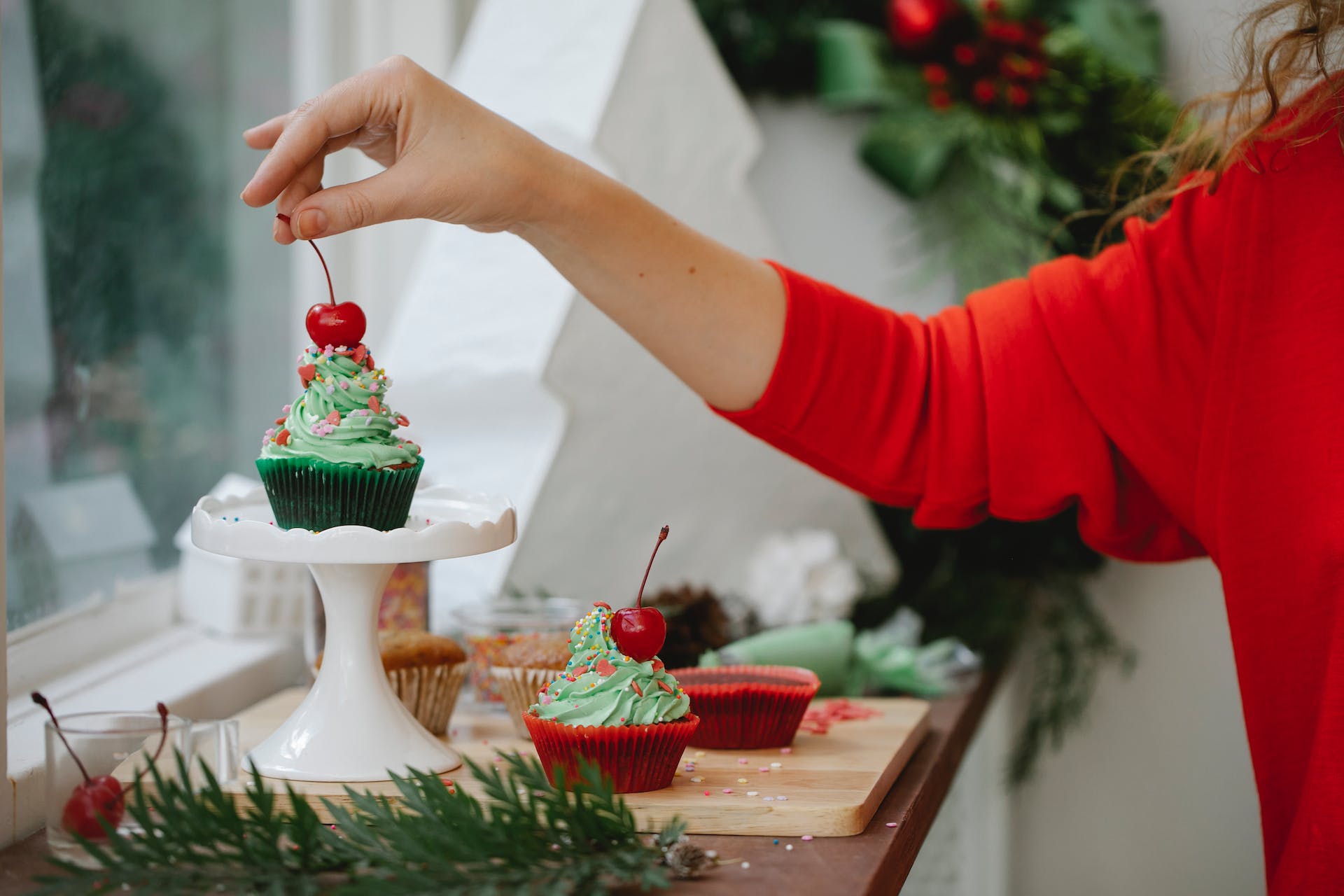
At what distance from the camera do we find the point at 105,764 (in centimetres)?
68

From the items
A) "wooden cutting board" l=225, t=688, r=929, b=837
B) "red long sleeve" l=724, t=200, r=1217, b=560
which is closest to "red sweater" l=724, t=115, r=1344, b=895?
"red long sleeve" l=724, t=200, r=1217, b=560

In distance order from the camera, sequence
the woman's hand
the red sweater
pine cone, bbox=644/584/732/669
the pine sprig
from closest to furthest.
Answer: the pine sprig
the woman's hand
the red sweater
pine cone, bbox=644/584/732/669

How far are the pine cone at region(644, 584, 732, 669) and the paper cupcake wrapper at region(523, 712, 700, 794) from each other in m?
0.32

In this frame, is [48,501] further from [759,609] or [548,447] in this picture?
[759,609]

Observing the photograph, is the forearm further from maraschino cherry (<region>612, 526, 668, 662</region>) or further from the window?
the window

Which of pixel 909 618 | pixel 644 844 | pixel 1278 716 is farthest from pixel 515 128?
pixel 909 618

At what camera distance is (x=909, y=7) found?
5.28ft

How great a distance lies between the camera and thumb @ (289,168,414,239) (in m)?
0.74

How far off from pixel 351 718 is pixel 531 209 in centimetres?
36

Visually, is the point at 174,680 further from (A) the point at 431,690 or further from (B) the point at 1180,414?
(B) the point at 1180,414

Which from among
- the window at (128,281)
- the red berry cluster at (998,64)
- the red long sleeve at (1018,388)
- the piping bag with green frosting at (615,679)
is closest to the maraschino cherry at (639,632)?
the piping bag with green frosting at (615,679)

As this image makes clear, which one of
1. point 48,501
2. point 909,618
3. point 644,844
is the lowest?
point 909,618

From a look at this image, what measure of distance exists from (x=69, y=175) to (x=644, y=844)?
91 centimetres

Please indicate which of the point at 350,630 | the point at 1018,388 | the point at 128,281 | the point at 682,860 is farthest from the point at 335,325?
the point at 128,281
